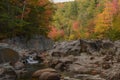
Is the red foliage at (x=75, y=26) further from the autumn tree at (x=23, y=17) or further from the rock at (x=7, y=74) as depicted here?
the rock at (x=7, y=74)

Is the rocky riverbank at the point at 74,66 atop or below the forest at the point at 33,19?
below

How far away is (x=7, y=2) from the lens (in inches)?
1422

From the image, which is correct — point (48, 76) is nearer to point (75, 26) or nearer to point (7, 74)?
point (7, 74)

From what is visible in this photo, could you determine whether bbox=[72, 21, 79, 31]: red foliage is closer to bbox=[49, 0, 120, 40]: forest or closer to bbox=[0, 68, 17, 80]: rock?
bbox=[49, 0, 120, 40]: forest

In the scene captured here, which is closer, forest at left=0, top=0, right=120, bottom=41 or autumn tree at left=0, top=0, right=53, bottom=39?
autumn tree at left=0, top=0, right=53, bottom=39

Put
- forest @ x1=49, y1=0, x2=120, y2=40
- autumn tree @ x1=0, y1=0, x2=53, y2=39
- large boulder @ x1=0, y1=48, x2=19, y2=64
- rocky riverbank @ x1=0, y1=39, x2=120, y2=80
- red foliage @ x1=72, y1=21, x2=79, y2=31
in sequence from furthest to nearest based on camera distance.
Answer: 1. red foliage @ x1=72, y1=21, x2=79, y2=31
2. forest @ x1=49, y1=0, x2=120, y2=40
3. autumn tree @ x1=0, y1=0, x2=53, y2=39
4. large boulder @ x1=0, y1=48, x2=19, y2=64
5. rocky riverbank @ x1=0, y1=39, x2=120, y2=80

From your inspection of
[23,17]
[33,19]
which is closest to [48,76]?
[23,17]

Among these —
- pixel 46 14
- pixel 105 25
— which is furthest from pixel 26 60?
pixel 105 25

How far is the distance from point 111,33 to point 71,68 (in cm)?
3252

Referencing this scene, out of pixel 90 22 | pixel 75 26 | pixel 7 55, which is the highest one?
pixel 90 22

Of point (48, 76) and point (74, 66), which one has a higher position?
point (48, 76)

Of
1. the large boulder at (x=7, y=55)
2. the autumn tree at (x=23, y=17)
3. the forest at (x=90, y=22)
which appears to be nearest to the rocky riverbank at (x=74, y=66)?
the large boulder at (x=7, y=55)

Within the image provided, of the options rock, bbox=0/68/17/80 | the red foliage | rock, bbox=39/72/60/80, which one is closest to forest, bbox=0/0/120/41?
rock, bbox=0/68/17/80

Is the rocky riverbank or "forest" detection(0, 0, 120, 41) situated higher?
"forest" detection(0, 0, 120, 41)
